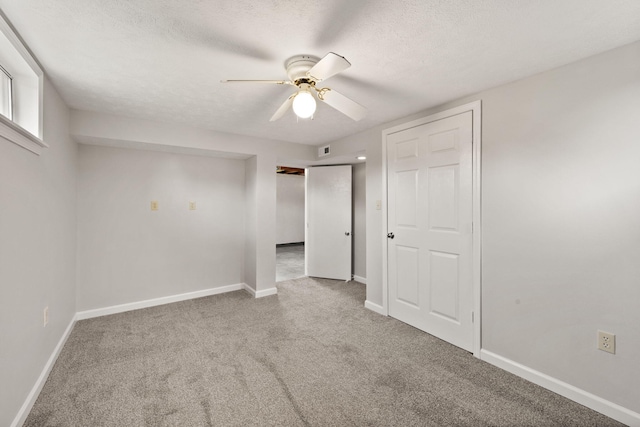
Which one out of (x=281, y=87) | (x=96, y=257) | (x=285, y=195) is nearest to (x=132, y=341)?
(x=96, y=257)

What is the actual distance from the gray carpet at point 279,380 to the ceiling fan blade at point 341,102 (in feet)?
6.62

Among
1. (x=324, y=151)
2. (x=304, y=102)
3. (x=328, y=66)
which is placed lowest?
(x=304, y=102)

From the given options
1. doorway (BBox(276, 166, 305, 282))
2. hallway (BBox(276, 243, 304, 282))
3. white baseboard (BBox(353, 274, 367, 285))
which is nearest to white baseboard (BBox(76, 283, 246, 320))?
hallway (BBox(276, 243, 304, 282))

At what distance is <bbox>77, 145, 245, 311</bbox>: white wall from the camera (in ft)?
10.8

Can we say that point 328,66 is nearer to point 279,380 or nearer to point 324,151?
point 279,380

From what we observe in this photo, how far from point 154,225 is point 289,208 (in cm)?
549

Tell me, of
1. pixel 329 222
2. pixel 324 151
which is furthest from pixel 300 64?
pixel 329 222

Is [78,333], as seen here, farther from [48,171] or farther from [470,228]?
[470,228]

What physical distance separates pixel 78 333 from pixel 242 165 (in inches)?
109

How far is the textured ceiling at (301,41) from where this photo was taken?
1.40 metres

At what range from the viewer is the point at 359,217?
4906mm

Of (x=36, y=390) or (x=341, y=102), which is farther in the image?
(x=341, y=102)

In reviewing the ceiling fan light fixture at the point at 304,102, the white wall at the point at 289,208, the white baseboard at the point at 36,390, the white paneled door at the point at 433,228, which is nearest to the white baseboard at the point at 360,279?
the white paneled door at the point at 433,228

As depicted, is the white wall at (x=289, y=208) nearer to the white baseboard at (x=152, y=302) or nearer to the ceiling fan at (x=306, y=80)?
the white baseboard at (x=152, y=302)
